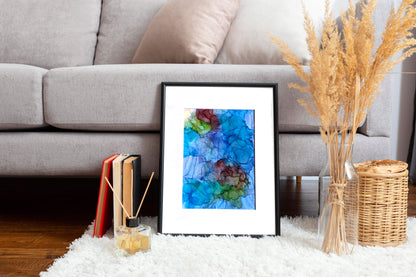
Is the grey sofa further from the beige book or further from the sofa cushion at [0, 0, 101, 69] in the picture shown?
the sofa cushion at [0, 0, 101, 69]

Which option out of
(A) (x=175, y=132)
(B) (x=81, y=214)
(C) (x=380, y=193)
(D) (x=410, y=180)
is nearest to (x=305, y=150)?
(C) (x=380, y=193)

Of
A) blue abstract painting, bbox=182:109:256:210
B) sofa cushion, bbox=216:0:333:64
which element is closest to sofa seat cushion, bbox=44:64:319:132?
blue abstract painting, bbox=182:109:256:210

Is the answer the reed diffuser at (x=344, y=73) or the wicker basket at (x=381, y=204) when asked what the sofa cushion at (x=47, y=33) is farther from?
the wicker basket at (x=381, y=204)

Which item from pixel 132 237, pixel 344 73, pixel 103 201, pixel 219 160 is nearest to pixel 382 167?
pixel 344 73

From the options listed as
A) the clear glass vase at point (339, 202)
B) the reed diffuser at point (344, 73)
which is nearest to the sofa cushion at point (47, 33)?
the reed diffuser at point (344, 73)

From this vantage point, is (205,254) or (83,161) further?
(83,161)

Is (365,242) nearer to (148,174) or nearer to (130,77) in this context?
(148,174)

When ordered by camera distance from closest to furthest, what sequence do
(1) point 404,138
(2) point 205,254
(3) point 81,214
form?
(2) point 205,254 → (3) point 81,214 → (1) point 404,138
